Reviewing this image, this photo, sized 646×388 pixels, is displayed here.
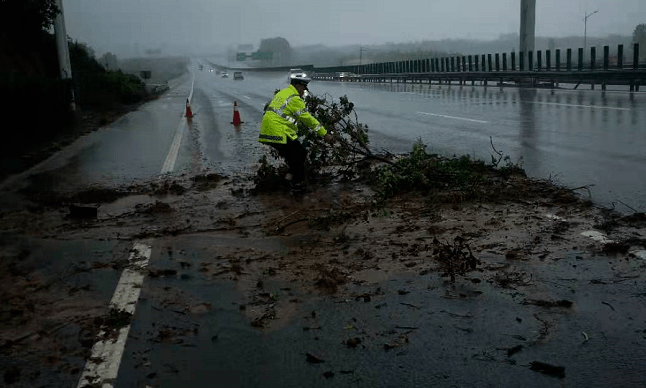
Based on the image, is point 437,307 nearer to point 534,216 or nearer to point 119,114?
point 534,216

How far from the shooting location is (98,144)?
16266 mm

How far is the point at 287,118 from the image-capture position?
28.4 feet

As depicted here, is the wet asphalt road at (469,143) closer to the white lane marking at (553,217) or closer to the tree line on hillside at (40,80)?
the white lane marking at (553,217)

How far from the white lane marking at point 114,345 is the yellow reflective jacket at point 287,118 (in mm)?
3571

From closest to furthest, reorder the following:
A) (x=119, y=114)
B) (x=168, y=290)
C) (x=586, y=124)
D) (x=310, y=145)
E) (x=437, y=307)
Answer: (x=437, y=307)
(x=168, y=290)
(x=310, y=145)
(x=586, y=124)
(x=119, y=114)

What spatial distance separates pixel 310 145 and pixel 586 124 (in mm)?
8164

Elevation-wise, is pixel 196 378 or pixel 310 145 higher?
pixel 310 145

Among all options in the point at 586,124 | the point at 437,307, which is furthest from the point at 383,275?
the point at 586,124

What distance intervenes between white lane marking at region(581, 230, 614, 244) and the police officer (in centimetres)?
393

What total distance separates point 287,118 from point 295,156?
0.55 m

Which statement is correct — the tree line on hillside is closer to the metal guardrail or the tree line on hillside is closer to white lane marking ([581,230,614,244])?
white lane marking ([581,230,614,244])

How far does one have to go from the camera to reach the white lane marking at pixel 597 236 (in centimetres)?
542

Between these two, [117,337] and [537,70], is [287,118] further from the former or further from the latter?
[537,70]

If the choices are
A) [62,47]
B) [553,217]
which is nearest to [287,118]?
[553,217]
